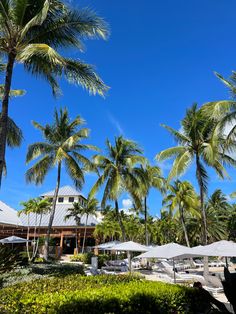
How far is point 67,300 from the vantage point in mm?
5777

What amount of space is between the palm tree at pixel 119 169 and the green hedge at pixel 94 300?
53.2 ft

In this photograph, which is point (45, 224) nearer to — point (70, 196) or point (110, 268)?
point (70, 196)

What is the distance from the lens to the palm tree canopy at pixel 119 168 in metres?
24.3

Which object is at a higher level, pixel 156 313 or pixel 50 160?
pixel 50 160

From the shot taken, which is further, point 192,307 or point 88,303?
point 192,307

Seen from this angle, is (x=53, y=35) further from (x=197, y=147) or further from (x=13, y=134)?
(x=197, y=147)

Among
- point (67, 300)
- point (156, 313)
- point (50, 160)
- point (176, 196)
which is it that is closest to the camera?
point (67, 300)

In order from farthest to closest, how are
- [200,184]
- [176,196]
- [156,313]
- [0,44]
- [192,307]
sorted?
1. [176,196]
2. [200,184]
3. [0,44]
4. [192,307]
5. [156,313]

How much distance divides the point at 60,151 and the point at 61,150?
15 cm

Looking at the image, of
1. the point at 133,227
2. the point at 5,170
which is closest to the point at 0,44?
the point at 5,170

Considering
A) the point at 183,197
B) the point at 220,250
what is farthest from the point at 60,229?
the point at 220,250

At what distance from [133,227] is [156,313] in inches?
1571

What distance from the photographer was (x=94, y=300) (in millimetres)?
5922

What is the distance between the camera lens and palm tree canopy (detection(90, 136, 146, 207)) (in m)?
24.3
